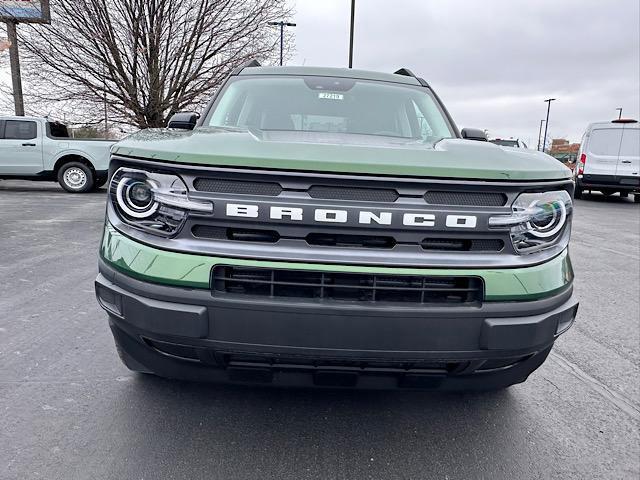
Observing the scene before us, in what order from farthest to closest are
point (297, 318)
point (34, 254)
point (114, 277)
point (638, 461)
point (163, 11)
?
point (163, 11) < point (34, 254) < point (638, 461) < point (114, 277) < point (297, 318)

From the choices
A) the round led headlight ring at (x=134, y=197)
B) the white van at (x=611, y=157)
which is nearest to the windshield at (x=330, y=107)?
the round led headlight ring at (x=134, y=197)

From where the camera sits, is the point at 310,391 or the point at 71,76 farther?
the point at 71,76

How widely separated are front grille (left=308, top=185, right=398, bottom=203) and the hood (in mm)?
64

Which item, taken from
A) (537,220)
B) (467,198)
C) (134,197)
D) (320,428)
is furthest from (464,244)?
(134,197)

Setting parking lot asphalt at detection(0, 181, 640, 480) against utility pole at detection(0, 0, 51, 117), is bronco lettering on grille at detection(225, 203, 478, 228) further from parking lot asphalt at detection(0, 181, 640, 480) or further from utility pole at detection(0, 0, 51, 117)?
utility pole at detection(0, 0, 51, 117)

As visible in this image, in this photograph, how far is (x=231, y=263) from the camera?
1.58m

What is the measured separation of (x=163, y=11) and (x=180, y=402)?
60.2 ft

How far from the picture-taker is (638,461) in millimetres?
2029

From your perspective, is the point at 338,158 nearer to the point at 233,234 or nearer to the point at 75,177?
the point at 233,234

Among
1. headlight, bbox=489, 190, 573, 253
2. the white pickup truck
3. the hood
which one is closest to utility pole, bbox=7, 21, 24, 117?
the white pickup truck

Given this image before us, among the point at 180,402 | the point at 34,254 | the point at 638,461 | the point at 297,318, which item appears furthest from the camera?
the point at 34,254

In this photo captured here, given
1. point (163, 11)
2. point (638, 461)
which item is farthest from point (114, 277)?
point (163, 11)

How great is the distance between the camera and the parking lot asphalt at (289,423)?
6.24 feet

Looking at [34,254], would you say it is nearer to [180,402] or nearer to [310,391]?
[180,402]
